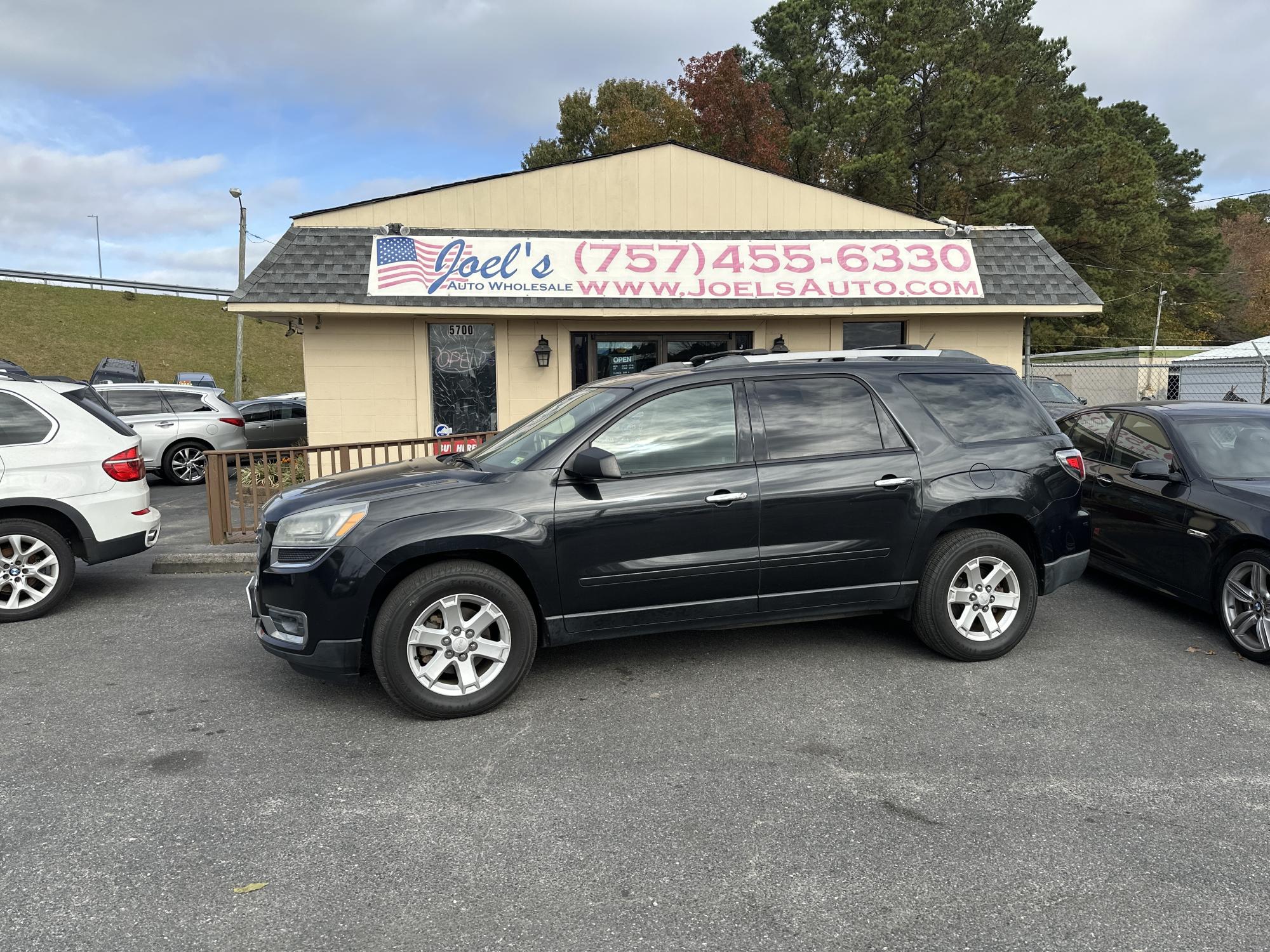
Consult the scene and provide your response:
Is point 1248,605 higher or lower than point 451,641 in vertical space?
lower

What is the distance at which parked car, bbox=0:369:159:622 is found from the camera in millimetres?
5949

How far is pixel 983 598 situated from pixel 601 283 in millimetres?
7116

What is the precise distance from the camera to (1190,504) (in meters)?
5.59

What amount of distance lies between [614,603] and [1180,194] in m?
53.8

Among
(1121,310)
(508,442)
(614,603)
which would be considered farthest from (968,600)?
(1121,310)

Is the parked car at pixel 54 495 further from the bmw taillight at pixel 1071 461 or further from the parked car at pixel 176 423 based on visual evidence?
the parked car at pixel 176 423

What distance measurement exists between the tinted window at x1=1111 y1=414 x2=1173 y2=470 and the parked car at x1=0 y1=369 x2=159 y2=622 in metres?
7.70

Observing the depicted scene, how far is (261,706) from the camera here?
4391mm

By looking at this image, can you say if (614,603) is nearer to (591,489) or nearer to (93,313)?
(591,489)

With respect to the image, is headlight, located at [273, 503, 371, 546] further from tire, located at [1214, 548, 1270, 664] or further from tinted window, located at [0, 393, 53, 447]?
tire, located at [1214, 548, 1270, 664]

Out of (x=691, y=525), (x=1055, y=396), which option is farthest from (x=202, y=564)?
(x=1055, y=396)

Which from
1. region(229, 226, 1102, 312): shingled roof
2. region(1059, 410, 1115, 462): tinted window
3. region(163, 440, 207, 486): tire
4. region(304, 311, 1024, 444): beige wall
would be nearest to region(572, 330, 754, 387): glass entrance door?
region(304, 311, 1024, 444): beige wall

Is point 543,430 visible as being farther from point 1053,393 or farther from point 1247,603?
point 1053,393

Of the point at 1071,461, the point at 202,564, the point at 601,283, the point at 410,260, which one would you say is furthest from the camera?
the point at 601,283
